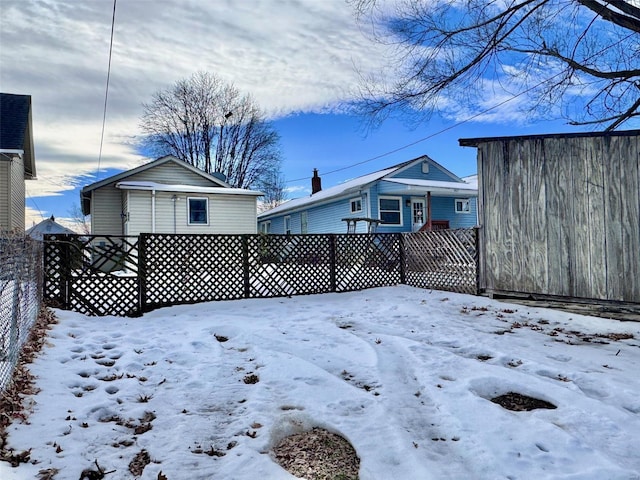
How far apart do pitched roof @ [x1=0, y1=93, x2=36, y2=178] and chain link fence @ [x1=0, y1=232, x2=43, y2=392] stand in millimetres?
9411

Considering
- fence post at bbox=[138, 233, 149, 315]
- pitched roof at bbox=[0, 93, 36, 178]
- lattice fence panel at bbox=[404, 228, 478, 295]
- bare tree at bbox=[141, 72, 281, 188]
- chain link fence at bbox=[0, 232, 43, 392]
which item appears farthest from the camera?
bare tree at bbox=[141, 72, 281, 188]

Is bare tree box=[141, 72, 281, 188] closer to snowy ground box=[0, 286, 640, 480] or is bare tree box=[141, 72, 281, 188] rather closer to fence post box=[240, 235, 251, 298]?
fence post box=[240, 235, 251, 298]

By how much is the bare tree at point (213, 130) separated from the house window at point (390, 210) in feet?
58.1

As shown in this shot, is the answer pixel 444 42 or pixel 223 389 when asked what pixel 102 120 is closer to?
pixel 444 42

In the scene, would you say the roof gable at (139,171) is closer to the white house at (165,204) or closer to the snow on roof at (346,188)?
the white house at (165,204)

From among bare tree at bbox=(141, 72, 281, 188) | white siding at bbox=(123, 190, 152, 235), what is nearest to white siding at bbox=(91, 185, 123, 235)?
white siding at bbox=(123, 190, 152, 235)

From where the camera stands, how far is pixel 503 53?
862 centimetres

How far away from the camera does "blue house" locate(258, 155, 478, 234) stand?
57.2 feet

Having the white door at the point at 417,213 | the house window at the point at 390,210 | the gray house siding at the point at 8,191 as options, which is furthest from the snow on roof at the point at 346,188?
the gray house siding at the point at 8,191

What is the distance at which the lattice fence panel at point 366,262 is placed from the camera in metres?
8.78

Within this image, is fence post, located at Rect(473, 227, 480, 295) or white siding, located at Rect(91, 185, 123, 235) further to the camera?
white siding, located at Rect(91, 185, 123, 235)

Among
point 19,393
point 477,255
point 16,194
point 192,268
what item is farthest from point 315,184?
point 19,393

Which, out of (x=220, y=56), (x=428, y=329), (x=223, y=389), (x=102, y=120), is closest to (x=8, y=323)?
(x=223, y=389)

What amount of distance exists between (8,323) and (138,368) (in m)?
1.14
